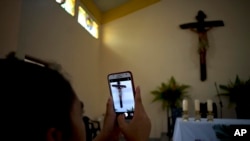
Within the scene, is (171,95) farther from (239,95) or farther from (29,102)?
(29,102)

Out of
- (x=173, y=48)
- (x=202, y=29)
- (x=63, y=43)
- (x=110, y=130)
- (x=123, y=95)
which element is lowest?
(x=110, y=130)

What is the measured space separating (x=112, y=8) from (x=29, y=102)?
6.28 metres

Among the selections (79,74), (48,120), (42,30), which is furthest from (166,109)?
(48,120)

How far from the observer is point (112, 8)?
641cm

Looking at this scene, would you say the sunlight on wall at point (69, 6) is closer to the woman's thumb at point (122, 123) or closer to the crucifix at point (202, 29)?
the crucifix at point (202, 29)

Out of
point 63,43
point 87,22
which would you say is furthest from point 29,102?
point 87,22

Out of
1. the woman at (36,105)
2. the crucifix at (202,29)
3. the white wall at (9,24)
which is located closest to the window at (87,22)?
the white wall at (9,24)

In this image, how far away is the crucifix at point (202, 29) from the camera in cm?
546

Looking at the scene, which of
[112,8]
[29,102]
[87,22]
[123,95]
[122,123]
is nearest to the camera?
[29,102]

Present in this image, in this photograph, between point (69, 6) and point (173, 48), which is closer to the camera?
point (69, 6)

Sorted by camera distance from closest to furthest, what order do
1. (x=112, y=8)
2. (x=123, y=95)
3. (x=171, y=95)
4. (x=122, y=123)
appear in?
1. (x=122, y=123)
2. (x=123, y=95)
3. (x=171, y=95)
4. (x=112, y=8)

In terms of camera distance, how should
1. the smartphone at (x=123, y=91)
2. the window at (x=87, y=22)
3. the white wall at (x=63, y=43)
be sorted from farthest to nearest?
the window at (x=87, y=22) → the white wall at (x=63, y=43) → the smartphone at (x=123, y=91)

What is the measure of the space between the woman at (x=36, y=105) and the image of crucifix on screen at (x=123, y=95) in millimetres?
487

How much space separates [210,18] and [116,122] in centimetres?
564
